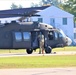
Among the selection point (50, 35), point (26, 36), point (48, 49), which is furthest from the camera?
point (50, 35)

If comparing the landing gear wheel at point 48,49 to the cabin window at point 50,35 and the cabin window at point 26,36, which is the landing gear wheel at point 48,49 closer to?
the cabin window at point 50,35

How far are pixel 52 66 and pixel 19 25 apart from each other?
1405cm

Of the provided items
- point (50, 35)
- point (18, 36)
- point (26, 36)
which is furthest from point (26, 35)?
point (50, 35)

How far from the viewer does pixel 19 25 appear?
123 ft

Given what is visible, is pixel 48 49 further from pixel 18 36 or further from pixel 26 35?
pixel 18 36

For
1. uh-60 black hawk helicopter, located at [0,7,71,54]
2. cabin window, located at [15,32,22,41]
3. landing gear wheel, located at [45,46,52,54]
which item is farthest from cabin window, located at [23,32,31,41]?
landing gear wheel, located at [45,46,52,54]

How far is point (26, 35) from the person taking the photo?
37.7 m

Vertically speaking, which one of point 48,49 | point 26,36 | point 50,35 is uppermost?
point 26,36

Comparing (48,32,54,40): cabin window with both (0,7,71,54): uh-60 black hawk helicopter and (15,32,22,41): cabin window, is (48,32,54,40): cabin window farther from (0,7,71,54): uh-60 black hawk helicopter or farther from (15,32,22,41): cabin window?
(15,32,22,41): cabin window

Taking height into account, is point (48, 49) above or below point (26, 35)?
below

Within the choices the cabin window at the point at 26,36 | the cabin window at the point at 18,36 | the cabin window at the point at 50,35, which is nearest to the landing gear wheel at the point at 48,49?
the cabin window at the point at 50,35

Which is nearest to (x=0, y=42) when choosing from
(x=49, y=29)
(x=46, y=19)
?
(x=49, y=29)

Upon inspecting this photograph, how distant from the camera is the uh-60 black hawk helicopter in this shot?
36.9m

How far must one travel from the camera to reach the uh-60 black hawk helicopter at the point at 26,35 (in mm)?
36875
